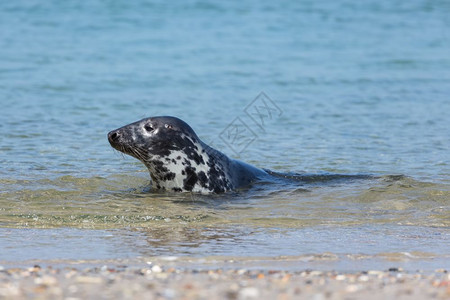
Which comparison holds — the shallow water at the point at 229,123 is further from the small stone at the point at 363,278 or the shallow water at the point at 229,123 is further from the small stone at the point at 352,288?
the small stone at the point at 352,288

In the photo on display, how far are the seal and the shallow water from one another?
0.22m

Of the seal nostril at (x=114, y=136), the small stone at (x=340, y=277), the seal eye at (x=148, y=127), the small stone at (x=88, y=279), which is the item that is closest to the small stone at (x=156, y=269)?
the small stone at (x=88, y=279)

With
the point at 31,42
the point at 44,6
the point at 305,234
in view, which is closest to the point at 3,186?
the point at 305,234

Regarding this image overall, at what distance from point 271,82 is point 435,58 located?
18.7 feet

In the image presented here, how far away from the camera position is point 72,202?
747 cm

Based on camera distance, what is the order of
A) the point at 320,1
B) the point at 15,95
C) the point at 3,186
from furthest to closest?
the point at 320,1
the point at 15,95
the point at 3,186

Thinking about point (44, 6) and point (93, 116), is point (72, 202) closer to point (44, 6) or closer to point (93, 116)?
point (93, 116)

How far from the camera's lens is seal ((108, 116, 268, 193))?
800 cm

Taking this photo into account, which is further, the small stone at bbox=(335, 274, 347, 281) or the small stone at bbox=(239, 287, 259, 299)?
the small stone at bbox=(335, 274, 347, 281)

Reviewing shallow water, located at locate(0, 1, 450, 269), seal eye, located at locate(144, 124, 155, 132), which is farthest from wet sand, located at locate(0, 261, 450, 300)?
seal eye, located at locate(144, 124, 155, 132)

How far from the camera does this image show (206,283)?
14.5 feet

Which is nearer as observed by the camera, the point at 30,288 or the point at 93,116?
the point at 30,288

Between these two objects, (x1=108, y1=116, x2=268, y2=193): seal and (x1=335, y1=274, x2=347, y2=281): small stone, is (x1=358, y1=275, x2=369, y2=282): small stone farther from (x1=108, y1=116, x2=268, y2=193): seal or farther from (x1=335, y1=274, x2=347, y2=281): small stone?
(x1=108, y1=116, x2=268, y2=193): seal

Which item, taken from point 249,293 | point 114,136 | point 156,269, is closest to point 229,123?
point 114,136
